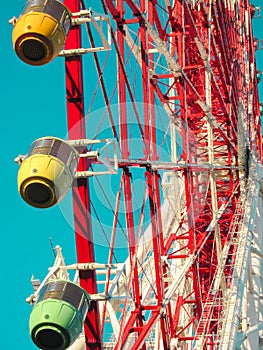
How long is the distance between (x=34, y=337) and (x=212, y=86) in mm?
18328

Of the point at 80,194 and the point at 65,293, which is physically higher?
the point at 80,194

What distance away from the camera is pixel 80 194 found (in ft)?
55.7

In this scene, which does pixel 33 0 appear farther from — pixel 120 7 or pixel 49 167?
pixel 120 7

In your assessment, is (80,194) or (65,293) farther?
(80,194)

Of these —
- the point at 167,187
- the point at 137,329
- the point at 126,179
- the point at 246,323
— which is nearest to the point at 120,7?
the point at 126,179

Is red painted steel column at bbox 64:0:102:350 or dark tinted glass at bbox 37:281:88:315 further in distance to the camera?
red painted steel column at bbox 64:0:102:350

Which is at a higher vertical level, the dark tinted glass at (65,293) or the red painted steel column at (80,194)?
the red painted steel column at (80,194)

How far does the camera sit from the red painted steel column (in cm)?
1681

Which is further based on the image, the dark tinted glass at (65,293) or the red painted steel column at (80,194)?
the red painted steel column at (80,194)

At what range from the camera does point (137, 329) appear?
22.7 meters

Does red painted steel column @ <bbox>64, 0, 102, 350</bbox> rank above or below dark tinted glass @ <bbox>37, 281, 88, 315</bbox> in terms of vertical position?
above

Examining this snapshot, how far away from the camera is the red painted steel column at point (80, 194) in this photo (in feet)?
55.2

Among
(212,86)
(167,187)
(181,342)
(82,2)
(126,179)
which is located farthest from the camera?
(212,86)

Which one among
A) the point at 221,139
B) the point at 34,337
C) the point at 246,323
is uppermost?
the point at 221,139
